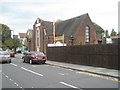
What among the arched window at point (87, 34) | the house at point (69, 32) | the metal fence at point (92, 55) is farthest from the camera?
the arched window at point (87, 34)

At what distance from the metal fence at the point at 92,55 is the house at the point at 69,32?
68.2 feet

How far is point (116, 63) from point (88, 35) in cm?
3497

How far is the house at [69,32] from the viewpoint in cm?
4425

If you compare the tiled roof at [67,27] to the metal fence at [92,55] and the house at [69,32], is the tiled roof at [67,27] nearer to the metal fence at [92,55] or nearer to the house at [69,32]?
the house at [69,32]

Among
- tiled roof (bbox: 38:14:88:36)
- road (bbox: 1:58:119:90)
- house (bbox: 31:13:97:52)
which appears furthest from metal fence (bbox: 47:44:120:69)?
tiled roof (bbox: 38:14:88:36)

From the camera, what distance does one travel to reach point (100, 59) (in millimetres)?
14836

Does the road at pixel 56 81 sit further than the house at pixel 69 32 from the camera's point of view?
No

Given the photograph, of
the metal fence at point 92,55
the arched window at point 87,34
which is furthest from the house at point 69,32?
the metal fence at point 92,55

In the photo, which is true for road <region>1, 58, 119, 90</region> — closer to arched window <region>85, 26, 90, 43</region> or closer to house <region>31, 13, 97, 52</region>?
house <region>31, 13, 97, 52</region>

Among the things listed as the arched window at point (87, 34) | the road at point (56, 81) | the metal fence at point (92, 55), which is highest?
the arched window at point (87, 34)

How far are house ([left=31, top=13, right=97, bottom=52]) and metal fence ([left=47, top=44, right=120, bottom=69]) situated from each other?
2080 centimetres

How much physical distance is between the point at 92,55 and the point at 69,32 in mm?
29291

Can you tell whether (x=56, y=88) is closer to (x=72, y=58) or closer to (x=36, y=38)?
(x=72, y=58)

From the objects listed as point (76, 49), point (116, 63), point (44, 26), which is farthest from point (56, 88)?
point (44, 26)
